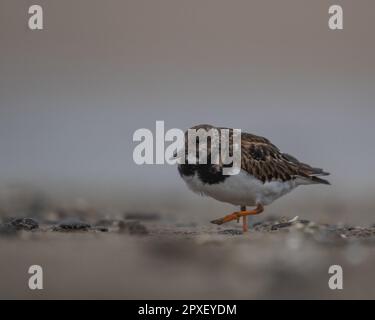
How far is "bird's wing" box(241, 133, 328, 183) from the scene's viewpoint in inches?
405

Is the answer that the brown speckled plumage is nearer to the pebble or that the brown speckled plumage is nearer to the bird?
the bird

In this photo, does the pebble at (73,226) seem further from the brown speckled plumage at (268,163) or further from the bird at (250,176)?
the brown speckled plumage at (268,163)

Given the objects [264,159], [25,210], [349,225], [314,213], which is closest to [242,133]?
[264,159]

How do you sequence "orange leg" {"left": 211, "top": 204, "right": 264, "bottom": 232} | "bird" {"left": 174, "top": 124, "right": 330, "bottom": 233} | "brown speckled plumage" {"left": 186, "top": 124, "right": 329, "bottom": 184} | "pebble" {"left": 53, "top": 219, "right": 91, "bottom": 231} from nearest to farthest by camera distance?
"bird" {"left": 174, "top": 124, "right": 330, "bottom": 233} < "brown speckled plumage" {"left": 186, "top": 124, "right": 329, "bottom": 184} < "orange leg" {"left": 211, "top": 204, "right": 264, "bottom": 232} < "pebble" {"left": 53, "top": 219, "right": 91, "bottom": 231}

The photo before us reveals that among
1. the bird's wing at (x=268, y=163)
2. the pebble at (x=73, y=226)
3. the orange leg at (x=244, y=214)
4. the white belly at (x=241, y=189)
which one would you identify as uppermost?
the bird's wing at (x=268, y=163)

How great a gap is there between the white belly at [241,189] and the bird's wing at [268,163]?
10cm

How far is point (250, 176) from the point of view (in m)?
10.2

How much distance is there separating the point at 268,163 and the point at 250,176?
453 millimetres

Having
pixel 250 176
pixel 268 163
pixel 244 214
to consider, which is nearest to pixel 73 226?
pixel 244 214

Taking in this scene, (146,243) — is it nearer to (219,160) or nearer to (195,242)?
(195,242)

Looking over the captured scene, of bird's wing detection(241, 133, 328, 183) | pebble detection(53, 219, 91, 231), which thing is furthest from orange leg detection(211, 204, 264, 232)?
pebble detection(53, 219, 91, 231)

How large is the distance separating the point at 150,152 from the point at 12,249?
7.19 ft

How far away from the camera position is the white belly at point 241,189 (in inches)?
392

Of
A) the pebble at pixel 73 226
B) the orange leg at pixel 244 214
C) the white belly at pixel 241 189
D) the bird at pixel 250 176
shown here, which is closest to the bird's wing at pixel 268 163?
the bird at pixel 250 176
